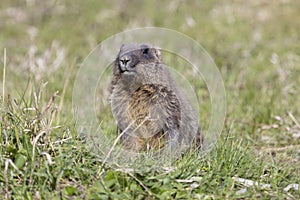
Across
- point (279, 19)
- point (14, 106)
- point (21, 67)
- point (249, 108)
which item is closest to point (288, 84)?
point (249, 108)

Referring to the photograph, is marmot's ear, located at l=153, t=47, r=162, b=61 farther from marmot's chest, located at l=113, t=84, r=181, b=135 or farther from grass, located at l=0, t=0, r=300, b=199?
grass, located at l=0, t=0, r=300, b=199

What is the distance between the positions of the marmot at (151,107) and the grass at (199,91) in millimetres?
310

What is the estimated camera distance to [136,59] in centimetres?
419

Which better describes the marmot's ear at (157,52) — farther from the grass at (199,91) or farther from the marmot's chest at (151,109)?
the grass at (199,91)

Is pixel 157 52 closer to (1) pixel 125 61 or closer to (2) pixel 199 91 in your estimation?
(1) pixel 125 61

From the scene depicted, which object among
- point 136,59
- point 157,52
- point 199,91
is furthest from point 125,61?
point 199,91

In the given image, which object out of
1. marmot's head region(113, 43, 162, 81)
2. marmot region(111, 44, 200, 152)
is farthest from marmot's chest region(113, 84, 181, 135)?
marmot's head region(113, 43, 162, 81)

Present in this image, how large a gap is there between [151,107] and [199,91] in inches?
92.4

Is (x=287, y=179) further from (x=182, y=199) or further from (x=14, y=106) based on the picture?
(x=14, y=106)

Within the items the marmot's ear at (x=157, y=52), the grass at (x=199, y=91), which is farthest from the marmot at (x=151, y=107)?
the grass at (x=199, y=91)

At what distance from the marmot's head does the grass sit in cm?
56

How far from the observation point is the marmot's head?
4160 mm

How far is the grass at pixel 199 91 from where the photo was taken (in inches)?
143

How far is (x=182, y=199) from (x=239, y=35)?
4990 millimetres
